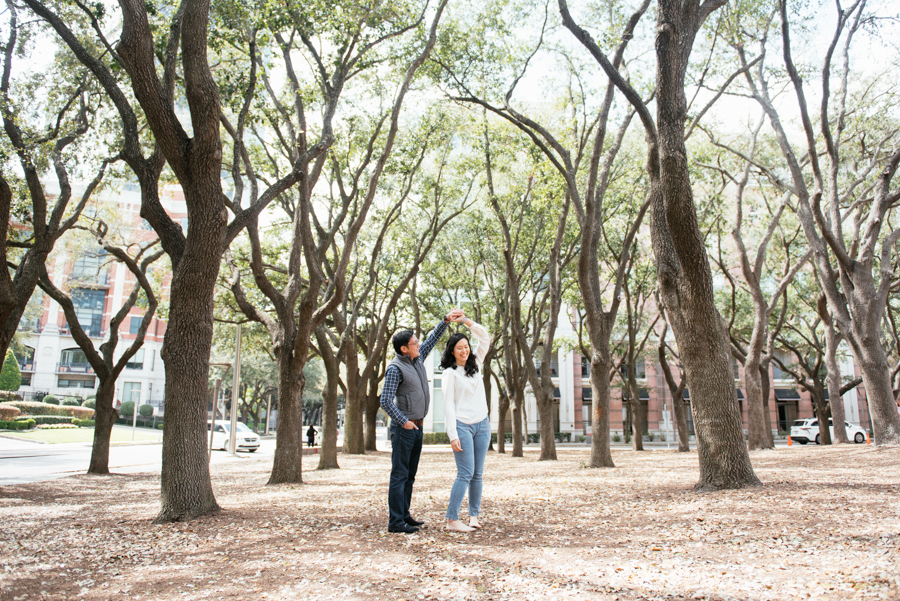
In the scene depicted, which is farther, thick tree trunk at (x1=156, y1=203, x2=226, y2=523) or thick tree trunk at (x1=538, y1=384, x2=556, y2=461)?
thick tree trunk at (x1=538, y1=384, x2=556, y2=461)

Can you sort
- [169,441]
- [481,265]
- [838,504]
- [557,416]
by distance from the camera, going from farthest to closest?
[557,416] < [481,265] < [169,441] < [838,504]

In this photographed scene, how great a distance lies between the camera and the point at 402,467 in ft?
16.4

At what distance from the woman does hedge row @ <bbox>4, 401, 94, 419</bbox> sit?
4276cm

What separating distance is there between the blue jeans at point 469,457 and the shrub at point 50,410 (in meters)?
42.7

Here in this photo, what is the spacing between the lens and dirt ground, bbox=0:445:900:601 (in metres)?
3.53

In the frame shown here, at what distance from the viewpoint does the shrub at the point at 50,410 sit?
39062mm

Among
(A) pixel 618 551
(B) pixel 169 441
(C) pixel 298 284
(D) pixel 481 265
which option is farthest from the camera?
(D) pixel 481 265

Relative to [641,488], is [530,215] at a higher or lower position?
higher

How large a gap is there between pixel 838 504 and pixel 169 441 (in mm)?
6743

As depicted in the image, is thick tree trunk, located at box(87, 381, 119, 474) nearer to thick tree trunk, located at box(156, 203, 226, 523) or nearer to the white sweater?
thick tree trunk, located at box(156, 203, 226, 523)

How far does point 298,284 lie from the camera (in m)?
10.9

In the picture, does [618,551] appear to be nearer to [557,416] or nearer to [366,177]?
[366,177]

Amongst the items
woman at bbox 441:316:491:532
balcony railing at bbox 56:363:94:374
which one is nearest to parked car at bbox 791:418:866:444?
woman at bbox 441:316:491:532

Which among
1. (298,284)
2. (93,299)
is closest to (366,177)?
(298,284)
